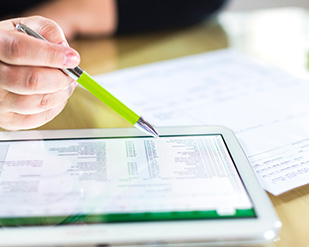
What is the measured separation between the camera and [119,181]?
32 centimetres

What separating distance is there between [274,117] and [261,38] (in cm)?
34

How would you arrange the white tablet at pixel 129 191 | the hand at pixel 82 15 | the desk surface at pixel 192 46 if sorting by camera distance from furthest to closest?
the hand at pixel 82 15
the desk surface at pixel 192 46
the white tablet at pixel 129 191

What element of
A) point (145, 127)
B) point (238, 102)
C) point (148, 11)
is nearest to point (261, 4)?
point (148, 11)

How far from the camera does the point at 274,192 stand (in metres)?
0.35

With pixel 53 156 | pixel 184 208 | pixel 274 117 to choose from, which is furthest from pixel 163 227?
pixel 274 117

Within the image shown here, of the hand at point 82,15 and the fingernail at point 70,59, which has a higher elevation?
the hand at point 82,15

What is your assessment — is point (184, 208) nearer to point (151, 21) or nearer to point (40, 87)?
point (40, 87)

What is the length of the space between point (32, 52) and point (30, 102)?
0.05 meters

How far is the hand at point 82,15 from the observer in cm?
75

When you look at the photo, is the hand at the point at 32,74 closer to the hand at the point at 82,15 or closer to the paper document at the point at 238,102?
the paper document at the point at 238,102

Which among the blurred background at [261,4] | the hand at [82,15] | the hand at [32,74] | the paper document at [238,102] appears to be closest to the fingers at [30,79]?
the hand at [32,74]

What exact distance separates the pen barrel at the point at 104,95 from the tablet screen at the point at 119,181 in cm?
2

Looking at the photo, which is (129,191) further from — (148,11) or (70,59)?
(148,11)

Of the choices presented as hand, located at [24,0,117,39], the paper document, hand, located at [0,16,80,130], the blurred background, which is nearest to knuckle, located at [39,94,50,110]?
hand, located at [0,16,80,130]
